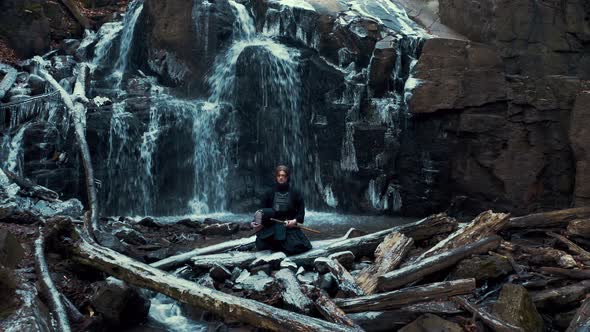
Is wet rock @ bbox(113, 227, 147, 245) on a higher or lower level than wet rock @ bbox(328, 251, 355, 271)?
lower

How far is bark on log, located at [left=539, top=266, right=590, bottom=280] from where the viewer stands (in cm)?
614

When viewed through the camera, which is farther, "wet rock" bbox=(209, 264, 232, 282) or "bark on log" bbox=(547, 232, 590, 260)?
"bark on log" bbox=(547, 232, 590, 260)

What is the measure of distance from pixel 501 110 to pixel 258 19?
287 inches

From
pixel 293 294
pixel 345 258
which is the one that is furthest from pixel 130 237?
pixel 293 294

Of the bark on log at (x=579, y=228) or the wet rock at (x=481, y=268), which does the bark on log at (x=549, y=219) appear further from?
the wet rock at (x=481, y=268)

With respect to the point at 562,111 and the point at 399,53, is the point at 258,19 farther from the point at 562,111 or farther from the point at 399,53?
the point at 562,111

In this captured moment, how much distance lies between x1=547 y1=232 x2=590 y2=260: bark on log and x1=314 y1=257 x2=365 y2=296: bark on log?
293 centimetres

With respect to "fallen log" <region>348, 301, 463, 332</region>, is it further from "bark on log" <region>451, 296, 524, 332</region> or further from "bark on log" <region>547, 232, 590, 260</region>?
"bark on log" <region>547, 232, 590, 260</region>

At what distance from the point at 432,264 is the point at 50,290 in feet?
13.1

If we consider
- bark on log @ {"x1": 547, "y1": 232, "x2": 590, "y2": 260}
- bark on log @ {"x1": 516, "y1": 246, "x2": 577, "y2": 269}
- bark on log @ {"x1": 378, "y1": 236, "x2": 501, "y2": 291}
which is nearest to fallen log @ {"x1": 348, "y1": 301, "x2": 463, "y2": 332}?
bark on log @ {"x1": 378, "y1": 236, "x2": 501, "y2": 291}

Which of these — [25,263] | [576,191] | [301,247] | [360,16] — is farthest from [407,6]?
[25,263]

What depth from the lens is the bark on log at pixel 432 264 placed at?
584cm

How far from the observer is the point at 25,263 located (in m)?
5.79

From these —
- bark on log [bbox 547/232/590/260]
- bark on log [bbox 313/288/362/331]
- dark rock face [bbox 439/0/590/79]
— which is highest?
dark rock face [bbox 439/0/590/79]
